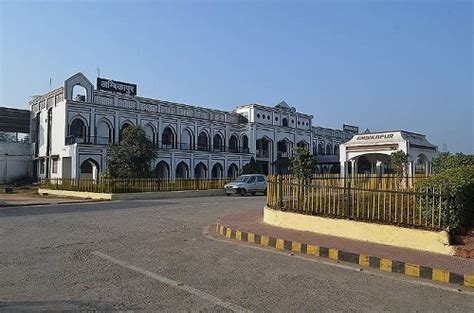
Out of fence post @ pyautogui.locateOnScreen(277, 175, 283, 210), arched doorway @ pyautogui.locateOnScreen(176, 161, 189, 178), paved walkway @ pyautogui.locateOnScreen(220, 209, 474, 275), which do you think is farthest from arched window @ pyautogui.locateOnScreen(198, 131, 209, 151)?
paved walkway @ pyautogui.locateOnScreen(220, 209, 474, 275)

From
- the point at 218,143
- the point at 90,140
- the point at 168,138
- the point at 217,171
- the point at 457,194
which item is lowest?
the point at 457,194

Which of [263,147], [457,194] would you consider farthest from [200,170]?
[457,194]

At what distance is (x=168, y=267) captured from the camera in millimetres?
7176

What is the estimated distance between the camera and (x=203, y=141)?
50.5 metres

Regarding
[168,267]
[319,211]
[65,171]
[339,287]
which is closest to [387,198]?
[319,211]

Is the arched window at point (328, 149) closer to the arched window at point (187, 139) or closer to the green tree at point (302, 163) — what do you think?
the arched window at point (187, 139)

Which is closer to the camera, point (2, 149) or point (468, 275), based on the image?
point (468, 275)

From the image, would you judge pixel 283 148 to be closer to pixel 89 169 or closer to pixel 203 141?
pixel 203 141

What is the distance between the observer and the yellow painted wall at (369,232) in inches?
324

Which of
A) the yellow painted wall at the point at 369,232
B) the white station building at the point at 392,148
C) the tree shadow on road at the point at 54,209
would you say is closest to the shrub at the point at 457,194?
the yellow painted wall at the point at 369,232

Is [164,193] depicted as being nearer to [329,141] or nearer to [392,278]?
[392,278]

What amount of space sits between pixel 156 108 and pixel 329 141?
110ft

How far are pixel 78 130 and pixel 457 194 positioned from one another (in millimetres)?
36001

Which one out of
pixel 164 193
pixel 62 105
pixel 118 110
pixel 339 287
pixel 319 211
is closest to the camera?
pixel 339 287
